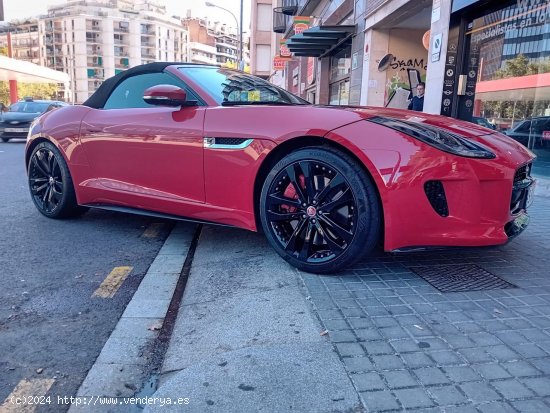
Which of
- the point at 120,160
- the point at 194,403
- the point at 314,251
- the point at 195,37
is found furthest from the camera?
the point at 195,37

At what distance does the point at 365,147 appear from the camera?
8.95 ft

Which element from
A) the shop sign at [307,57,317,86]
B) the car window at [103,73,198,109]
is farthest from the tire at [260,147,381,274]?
the shop sign at [307,57,317,86]

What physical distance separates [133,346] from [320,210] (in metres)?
1.32

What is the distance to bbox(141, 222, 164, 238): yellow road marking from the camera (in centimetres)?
443

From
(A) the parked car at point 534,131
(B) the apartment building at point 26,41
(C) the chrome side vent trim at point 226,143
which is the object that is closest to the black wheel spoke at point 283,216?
(C) the chrome side vent trim at point 226,143

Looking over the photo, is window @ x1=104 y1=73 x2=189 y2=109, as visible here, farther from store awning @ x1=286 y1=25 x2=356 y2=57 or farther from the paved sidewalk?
Result: store awning @ x1=286 y1=25 x2=356 y2=57

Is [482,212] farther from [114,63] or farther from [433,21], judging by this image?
[114,63]

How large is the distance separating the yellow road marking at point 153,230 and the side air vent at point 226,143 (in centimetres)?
150

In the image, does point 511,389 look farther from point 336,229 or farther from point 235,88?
point 235,88

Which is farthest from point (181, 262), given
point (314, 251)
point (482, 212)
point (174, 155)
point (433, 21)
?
point (433, 21)

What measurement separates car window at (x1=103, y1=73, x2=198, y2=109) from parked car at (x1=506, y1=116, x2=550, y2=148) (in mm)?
5661

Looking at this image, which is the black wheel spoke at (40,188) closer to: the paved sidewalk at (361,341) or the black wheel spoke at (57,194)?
the black wheel spoke at (57,194)

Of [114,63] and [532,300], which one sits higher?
[114,63]

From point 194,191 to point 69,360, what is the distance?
60.0 inches
